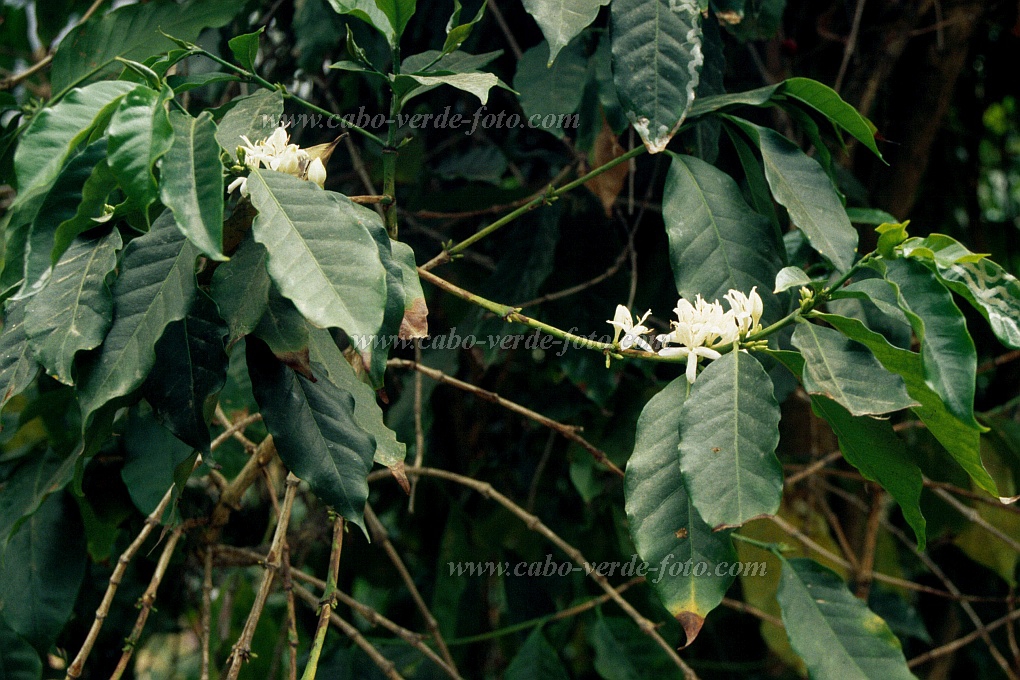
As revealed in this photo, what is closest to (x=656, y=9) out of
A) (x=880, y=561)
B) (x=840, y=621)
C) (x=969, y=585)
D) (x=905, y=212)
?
(x=840, y=621)

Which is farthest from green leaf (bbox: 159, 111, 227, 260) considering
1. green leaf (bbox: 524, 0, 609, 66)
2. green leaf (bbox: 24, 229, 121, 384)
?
green leaf (bbox: 524, 0, 609, 66)

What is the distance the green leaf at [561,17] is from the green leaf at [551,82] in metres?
0.22

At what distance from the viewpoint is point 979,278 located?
2.44 feet

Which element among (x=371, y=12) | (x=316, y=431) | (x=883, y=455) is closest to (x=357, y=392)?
(x=316, y=431)

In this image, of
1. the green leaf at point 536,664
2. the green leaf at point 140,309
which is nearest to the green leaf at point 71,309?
the green leaf at point 140,309

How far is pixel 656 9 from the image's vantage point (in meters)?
0.88

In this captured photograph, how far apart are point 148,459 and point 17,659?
32 cm

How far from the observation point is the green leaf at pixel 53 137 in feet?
2.12

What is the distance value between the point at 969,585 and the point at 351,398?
5.59 ft

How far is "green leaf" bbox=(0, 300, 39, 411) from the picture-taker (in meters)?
0.71

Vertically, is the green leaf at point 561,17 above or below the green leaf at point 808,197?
above

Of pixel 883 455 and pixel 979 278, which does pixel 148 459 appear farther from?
pixel 979 278

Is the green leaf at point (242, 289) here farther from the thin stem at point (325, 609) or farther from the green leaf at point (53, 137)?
the thin stem at point (325, 609)

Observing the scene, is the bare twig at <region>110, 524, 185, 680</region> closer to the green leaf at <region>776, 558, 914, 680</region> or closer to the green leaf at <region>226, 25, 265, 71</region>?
the green leaf at <region>226, 25, 265, 71</region>
